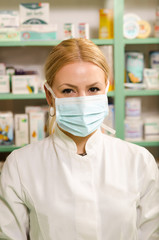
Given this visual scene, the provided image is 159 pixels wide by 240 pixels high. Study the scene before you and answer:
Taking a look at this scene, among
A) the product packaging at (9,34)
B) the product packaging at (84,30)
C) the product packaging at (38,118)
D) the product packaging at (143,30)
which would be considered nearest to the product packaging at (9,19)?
the product packaging at (9,34)

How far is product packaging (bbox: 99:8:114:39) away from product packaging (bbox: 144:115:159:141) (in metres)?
0.73

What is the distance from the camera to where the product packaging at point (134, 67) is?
7.99ft

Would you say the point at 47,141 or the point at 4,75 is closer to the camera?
the point at 47,141

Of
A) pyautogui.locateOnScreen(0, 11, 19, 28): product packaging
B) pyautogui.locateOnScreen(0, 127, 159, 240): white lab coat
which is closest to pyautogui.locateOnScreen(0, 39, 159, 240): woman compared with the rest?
pyautogui.locateOnScreen(0, 127, 159, 240): white lab coat

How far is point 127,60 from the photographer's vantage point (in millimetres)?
2451

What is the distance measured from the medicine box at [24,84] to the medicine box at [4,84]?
0.05m

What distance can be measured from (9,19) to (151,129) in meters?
1.38

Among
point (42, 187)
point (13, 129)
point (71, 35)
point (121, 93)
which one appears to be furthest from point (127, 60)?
point (42, 187)

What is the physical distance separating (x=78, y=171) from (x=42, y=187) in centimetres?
14

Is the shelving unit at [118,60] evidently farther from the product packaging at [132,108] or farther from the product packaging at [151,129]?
the product packaging at [151,129]

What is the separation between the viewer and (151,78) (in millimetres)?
2465

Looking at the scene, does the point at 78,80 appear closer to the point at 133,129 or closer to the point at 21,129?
the point at 21,129

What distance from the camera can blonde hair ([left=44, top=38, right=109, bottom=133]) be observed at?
1.10m

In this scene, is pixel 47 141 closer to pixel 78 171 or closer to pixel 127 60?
pixel 78 171
